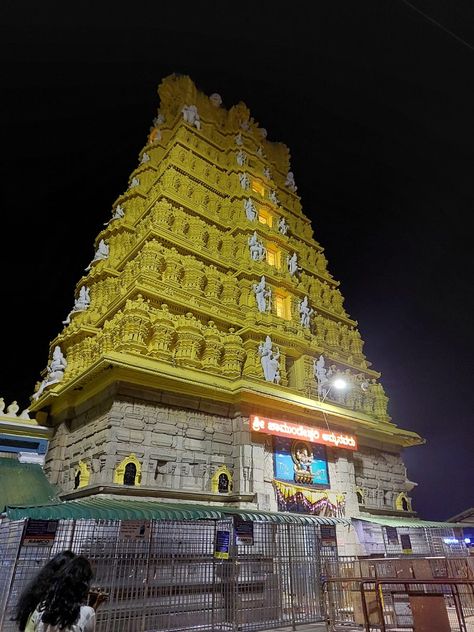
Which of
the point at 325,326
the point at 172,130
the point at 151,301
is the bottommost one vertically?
the point at 151,301

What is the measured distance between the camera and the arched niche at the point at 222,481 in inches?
553

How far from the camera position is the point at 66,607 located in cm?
354

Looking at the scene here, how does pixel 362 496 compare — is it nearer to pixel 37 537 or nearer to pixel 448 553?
pixel 448 553

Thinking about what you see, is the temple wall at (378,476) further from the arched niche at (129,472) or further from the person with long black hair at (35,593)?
the person with long black hair at (35,593)

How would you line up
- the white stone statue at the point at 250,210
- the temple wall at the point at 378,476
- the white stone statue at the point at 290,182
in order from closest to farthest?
1. the temple wall at the point at 378,476
2. the white stone statue at the point at 250,210
3. the white stone statue at the point at 290,182

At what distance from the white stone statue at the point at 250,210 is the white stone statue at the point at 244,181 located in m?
1.49

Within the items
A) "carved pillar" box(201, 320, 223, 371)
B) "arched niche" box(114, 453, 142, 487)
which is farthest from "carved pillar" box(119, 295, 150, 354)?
"arched niche" box(114, 453, 142, 487)

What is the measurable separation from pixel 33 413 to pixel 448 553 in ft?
62.6

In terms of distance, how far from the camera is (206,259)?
20.9 metres

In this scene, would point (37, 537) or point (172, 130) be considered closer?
point (37, 537)

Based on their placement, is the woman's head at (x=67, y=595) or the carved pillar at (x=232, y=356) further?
the carved pillar at (x=232, y=356)

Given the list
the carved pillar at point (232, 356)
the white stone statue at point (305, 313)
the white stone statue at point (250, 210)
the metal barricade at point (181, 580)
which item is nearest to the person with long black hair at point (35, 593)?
the metal barricade at point (181, 580)

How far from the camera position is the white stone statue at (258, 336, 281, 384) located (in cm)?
1806

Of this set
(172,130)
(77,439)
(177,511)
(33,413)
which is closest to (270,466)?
(177,511)
